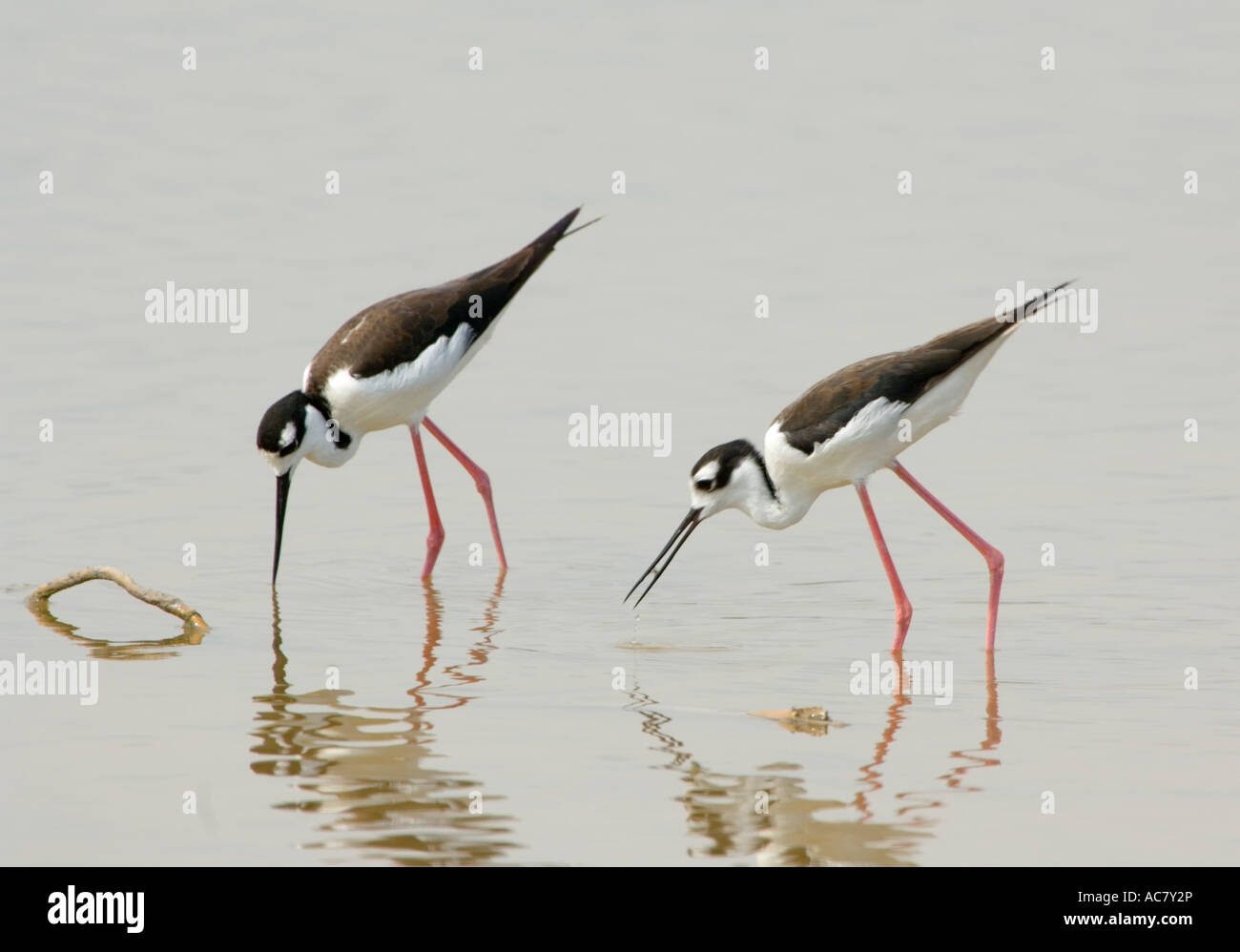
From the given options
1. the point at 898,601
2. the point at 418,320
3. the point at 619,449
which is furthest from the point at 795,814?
the point at 619,449

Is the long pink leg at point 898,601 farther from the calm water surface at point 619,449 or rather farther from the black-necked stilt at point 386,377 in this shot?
the black-necked stilt at point 386,377

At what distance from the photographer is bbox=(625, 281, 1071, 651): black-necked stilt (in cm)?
851

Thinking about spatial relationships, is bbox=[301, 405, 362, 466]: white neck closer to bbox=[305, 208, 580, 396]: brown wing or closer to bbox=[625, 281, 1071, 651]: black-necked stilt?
bbox=[305, 208, 580, 396]: brown wing

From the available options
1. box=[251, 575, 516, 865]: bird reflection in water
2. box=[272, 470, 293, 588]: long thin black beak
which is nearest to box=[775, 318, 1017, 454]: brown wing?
box=[251, 575, 516, 865]: bird reflection in water

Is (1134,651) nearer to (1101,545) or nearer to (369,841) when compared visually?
(1101,545)

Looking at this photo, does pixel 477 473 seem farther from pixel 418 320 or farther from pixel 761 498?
pixel 761 498

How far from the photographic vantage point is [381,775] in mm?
6312

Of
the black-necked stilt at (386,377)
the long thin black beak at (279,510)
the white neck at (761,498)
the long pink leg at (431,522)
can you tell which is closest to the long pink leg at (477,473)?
the black-necked stilt at (386,377)

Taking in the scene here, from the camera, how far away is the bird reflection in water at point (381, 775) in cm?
567

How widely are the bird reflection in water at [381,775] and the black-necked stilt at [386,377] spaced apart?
223 cm

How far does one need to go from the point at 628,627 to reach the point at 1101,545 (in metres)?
3.04

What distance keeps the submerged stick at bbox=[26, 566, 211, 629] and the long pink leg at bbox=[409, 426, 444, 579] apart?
5.97ft

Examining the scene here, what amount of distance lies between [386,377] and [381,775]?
4.09 meters

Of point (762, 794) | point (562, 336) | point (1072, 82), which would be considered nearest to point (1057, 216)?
Result: point (1072, 82)
